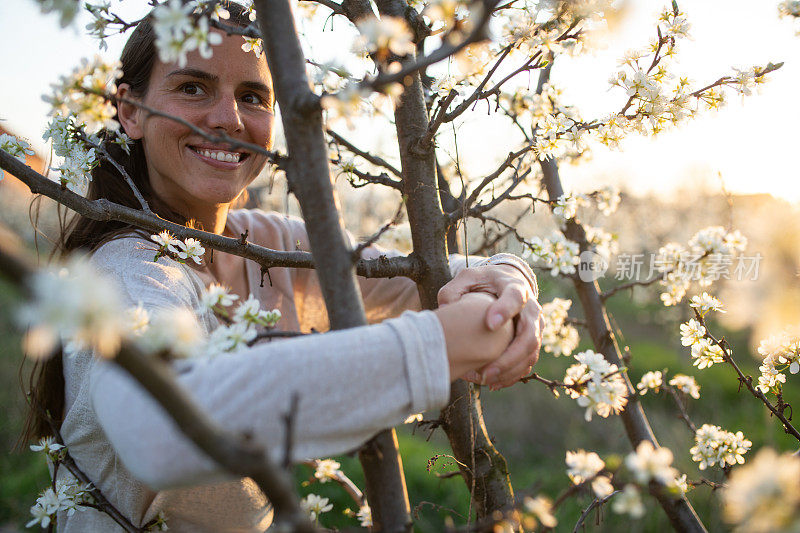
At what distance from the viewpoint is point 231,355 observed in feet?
3.12

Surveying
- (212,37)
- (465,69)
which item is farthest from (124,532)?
(465,69)

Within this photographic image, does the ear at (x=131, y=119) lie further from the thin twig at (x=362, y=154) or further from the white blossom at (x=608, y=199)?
the white blossom at (x=608, y=199)

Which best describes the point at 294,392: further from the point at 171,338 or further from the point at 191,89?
the point at 191,89

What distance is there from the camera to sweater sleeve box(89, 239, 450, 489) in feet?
3.00

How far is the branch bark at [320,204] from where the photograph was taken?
3.47ft

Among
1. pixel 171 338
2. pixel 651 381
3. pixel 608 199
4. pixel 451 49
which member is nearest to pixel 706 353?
pixel 651 381

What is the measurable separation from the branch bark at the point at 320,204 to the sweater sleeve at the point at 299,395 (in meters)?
0.10

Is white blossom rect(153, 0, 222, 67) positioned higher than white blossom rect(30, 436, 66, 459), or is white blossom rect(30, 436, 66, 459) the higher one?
white blossom rect(153, 0, 222, 67)

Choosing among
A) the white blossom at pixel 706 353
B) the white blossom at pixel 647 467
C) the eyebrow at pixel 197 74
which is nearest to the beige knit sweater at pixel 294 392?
the white blossom at pixel 647 467

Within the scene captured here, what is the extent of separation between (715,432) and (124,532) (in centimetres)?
183

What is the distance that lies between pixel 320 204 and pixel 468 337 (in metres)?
0.40

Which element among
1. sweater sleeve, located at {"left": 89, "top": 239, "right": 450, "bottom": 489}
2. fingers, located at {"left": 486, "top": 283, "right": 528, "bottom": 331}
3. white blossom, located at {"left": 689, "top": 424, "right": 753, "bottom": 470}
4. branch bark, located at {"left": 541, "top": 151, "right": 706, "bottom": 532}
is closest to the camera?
sweater sleeve, located at {"left": 89, "top": 239, "right": 450, "bottom": 489}

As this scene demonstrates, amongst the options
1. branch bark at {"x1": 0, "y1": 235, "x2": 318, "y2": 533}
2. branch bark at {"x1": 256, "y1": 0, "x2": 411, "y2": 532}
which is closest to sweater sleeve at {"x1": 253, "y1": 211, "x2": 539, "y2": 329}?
branch bark at {"x1": 256, "y1": 0, "x2": 411, "y2": 532}

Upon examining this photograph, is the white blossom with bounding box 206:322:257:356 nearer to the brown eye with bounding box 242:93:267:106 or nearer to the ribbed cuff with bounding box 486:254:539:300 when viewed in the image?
the ribbed cuff with bounding box 486:254:539:300
